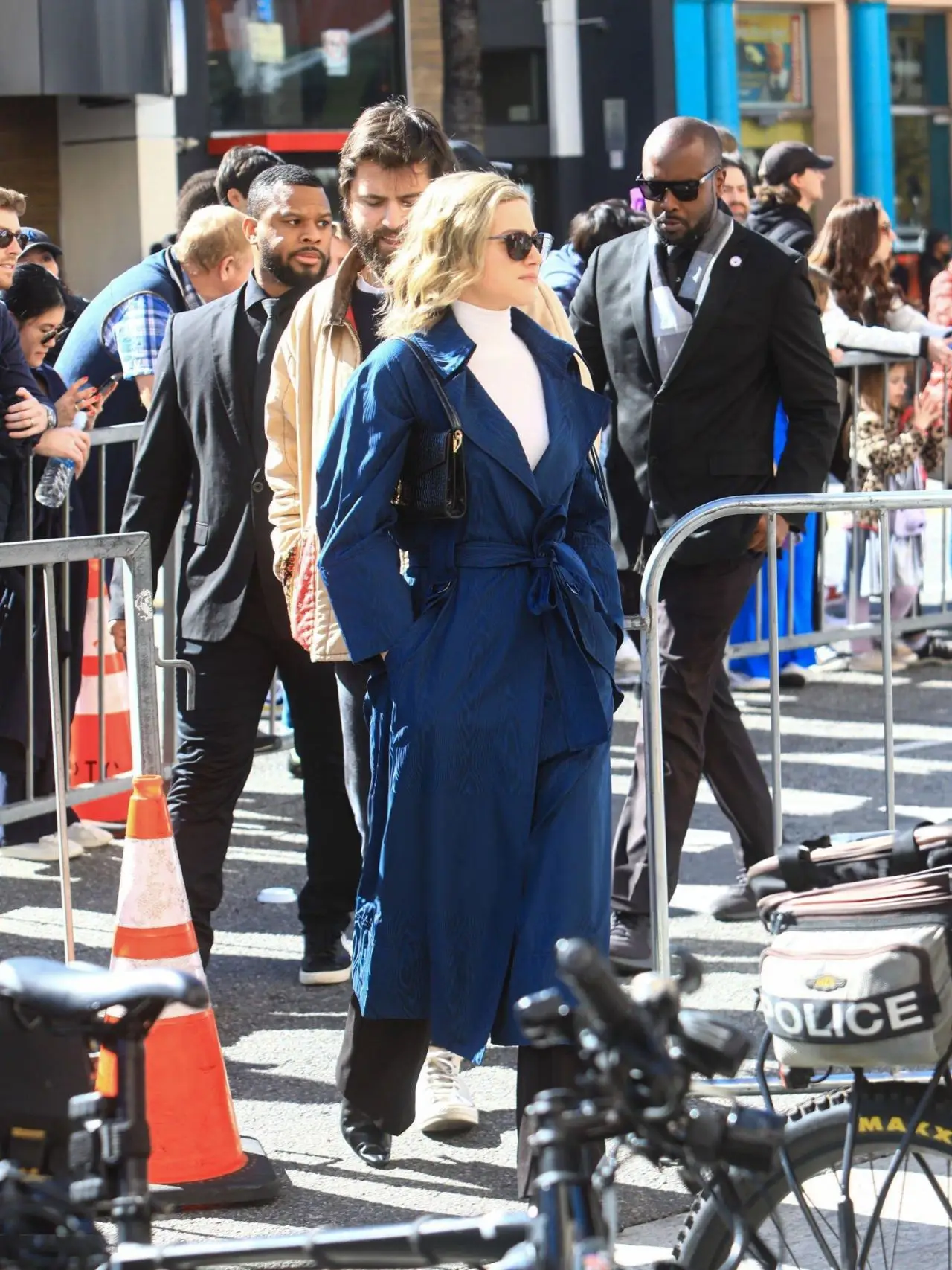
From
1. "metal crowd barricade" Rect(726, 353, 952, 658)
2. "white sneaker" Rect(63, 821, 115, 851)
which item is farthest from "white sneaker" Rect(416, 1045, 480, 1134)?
"metal crowd barricade" Rect(726, 353, 952, 658)

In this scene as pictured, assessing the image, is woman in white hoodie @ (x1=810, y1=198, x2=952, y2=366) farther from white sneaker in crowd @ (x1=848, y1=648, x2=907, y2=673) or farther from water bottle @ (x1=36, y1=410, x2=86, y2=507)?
water bottle @ (x1=36, y1=410, x2=86, y2=507)

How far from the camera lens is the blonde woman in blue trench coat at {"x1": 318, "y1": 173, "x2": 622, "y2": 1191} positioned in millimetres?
4086

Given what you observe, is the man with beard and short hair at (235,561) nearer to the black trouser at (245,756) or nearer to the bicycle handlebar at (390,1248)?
the black trouser at (245,756)

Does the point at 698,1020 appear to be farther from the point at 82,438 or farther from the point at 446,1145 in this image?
the point at 82,438

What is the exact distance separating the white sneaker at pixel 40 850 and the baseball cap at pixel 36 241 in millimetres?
2283

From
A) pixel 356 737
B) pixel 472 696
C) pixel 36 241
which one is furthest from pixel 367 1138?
pixel 36 241

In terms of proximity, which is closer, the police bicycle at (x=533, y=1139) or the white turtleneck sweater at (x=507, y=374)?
the police bicycle at (x=533, y=1139)

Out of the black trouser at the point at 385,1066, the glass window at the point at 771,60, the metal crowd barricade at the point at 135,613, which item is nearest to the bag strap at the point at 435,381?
the metal crowd barricade at the point at 135,613

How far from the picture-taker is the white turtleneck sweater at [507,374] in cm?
416

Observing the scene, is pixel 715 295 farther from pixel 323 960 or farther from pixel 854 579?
pixel 854 579

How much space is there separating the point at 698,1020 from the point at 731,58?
2451cm

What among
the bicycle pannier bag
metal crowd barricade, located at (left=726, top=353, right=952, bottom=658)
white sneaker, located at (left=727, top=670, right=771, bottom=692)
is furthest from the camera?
white sneaker, located at (left=727, top=670, right=771, bottom=692)

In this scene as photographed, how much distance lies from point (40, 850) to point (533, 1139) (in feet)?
16.7

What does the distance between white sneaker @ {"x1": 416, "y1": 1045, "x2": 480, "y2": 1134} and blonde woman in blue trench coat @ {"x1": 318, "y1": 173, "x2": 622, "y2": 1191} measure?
0.63 metres
